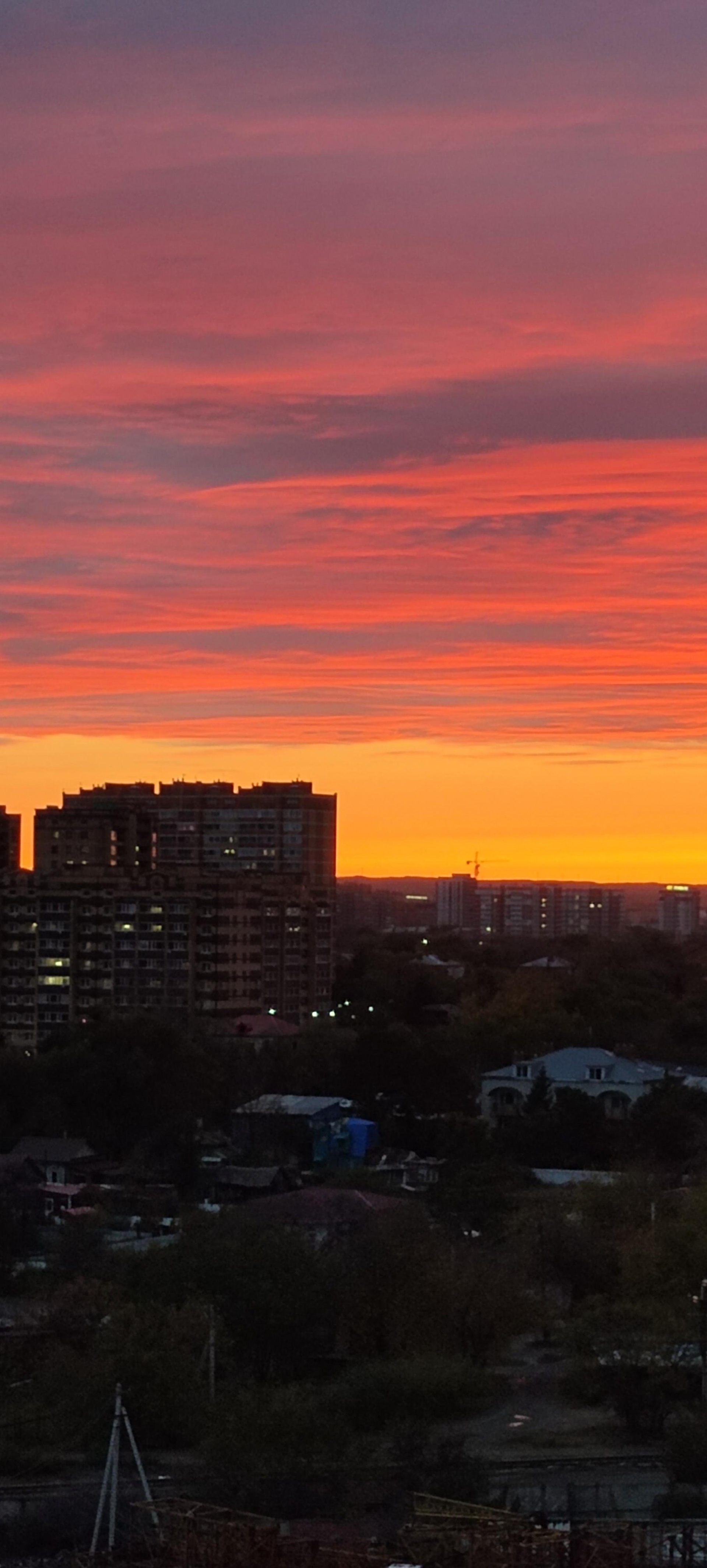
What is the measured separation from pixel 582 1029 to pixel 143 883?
9538mm

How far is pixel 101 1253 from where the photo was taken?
63.2 ft

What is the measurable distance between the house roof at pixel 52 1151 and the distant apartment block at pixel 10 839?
1414 inches

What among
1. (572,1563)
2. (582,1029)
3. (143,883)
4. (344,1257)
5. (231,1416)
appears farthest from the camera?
(143,883)

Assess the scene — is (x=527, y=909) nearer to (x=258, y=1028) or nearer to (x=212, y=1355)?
(x=258, y=1028)

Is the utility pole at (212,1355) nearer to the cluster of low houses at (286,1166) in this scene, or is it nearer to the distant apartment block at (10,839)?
the cluster of low houses at (286,1166)

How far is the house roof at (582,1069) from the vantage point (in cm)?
3256

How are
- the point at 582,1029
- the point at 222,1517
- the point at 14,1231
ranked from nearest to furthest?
the point at 222,1517 → the point at 14,1231 → the point at 582,1029

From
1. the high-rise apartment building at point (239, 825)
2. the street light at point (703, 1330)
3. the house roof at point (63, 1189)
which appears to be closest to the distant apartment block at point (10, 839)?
the high-rise apartment building at point (239, 825)

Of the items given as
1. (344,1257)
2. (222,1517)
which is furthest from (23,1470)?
(344,1257)

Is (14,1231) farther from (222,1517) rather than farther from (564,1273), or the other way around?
(222,1517)

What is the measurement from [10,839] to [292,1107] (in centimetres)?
3554

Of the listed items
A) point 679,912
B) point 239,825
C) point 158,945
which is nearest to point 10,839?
point 239,825

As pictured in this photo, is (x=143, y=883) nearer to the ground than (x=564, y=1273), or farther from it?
farther from it

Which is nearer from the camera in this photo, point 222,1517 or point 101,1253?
point 222,1517
